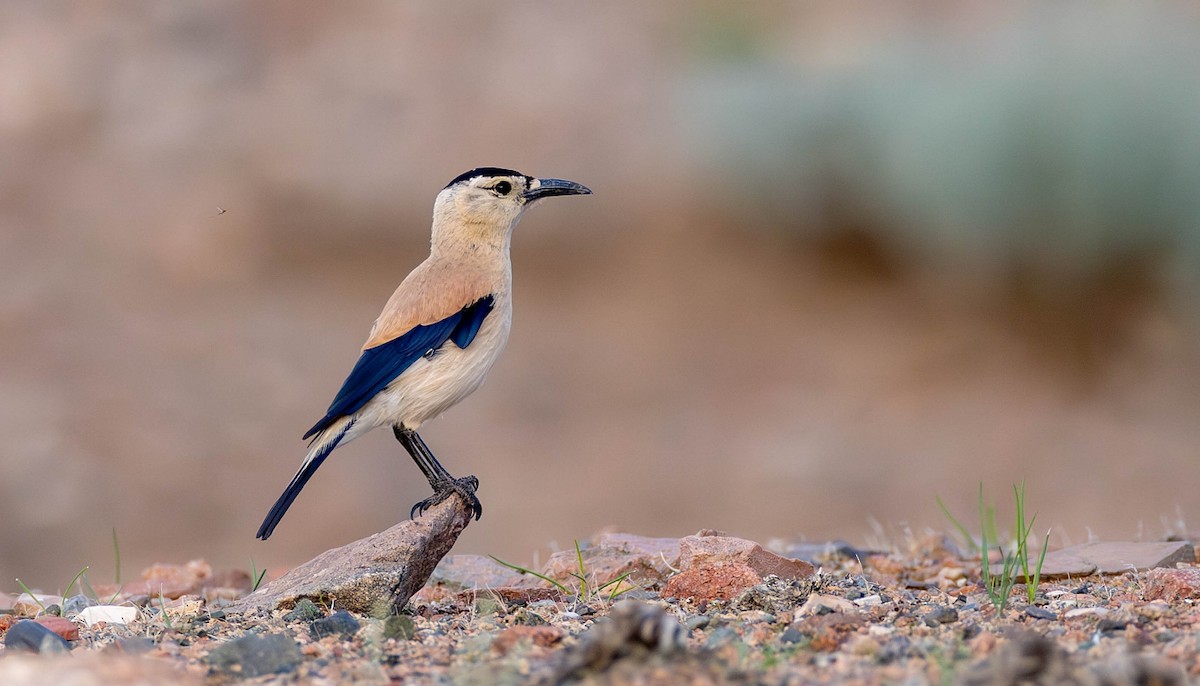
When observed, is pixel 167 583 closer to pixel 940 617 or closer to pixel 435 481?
pixel 435 481

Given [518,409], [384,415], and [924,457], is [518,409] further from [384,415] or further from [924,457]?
[384,415]

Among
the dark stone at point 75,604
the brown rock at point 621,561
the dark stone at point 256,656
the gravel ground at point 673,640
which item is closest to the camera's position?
the gravel ground at point 673,640

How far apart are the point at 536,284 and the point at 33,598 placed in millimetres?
11546

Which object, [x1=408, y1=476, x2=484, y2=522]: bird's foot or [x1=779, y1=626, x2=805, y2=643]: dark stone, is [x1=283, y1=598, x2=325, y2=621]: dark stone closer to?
[x1=408, y1=476, x2=484, y2=522]: bird's foot

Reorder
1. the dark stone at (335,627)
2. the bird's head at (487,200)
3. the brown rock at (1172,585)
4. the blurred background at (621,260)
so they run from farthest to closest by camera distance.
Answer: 1. the blurred background at (621,260)
2. the bird's head at (487,200)
3. the brown rock at (1172,585)
4. the dark stone at (335,627)

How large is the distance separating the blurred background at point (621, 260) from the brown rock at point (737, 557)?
26.8 ft

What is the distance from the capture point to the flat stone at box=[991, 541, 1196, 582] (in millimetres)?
5699

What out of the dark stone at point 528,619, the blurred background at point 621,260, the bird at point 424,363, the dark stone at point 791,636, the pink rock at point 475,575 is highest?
the blurred background at point 621,260

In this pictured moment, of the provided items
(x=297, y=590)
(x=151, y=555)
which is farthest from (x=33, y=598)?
(x=151, y=555)

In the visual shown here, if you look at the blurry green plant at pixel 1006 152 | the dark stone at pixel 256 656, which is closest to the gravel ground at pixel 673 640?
the dark stone at pixel 256 656

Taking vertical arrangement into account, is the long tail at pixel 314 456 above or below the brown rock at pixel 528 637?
above

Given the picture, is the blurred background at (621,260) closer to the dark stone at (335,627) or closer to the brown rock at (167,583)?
the brown rock at (167,583)

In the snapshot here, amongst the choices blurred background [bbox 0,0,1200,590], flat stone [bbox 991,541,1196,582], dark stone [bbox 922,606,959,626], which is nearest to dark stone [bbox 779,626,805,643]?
dark stone [bbox 922,606,959,626]

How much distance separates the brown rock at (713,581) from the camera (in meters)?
5.16
